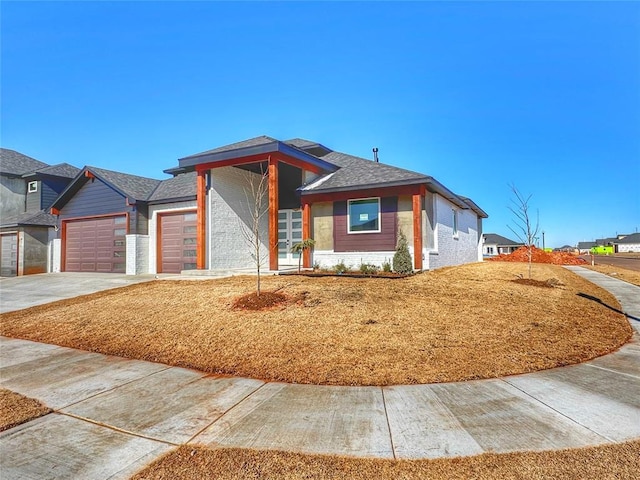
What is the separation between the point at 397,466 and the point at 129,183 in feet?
61.4

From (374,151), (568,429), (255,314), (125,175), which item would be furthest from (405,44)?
(125,175)

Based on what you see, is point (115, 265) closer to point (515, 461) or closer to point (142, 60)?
point (142, 60)

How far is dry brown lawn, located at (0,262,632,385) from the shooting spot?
4.65m

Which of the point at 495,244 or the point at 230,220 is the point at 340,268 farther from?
the point at 495,244

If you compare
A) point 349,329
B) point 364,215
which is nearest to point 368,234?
point 364,215

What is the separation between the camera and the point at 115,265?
16297mm

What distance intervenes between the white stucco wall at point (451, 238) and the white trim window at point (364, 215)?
8.15 ft

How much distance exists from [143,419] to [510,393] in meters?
3.99

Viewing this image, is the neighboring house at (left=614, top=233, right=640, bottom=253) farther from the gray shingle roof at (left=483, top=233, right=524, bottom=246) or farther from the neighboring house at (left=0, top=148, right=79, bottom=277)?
the neighboring house at (left=0, top=148, right=79, bottom=277)

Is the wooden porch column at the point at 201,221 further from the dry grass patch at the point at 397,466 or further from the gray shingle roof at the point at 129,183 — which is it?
the dry grass patch at the point at 397,466

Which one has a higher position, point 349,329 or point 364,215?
point 364,215

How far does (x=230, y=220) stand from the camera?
1409 cm

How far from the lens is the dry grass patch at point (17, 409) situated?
3.27 meters

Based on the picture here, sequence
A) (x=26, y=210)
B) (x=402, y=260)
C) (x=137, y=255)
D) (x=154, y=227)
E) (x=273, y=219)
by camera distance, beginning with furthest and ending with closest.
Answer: (x=26, y=210) < (x=154, y=227) < (x=137, y=255) < (x=273, y=219) < (x=402, y=260)
